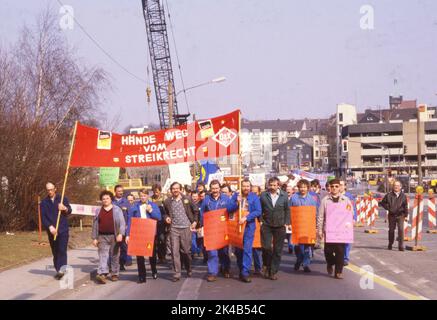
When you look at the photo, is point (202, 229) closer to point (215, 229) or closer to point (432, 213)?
point (215, 229)

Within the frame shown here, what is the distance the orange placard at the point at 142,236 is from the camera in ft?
40.3

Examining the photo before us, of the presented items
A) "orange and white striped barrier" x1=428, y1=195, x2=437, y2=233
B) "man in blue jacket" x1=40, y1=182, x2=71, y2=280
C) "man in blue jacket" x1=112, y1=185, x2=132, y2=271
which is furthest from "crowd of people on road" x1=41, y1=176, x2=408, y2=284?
"orange and white striped barrier" x1=428, y1=195, x2=437, y2=233

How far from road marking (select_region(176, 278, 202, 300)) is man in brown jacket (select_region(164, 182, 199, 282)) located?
1.25 feet

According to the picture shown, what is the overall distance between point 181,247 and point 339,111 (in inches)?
5068

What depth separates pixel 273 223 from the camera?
12.0 meters

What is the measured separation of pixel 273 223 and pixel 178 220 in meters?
1.74

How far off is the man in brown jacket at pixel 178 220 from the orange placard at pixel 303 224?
206 centimetres

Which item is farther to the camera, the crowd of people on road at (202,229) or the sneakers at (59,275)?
the sneakers at (59,275)

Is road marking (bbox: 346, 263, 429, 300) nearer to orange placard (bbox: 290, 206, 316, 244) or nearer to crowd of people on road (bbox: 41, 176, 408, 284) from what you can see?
crowd of people on road (bbox: 41, 176, 408, 284)

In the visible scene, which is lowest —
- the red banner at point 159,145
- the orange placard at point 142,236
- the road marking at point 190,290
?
the road marking at point 190,290

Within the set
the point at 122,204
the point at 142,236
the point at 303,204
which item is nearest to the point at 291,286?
the point at 303,204

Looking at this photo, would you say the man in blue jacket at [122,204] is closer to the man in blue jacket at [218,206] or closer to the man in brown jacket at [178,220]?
the man in brown jacket at [178,220]

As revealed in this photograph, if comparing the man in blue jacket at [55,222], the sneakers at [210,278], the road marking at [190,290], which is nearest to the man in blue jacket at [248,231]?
the sneakers at [210,278]
